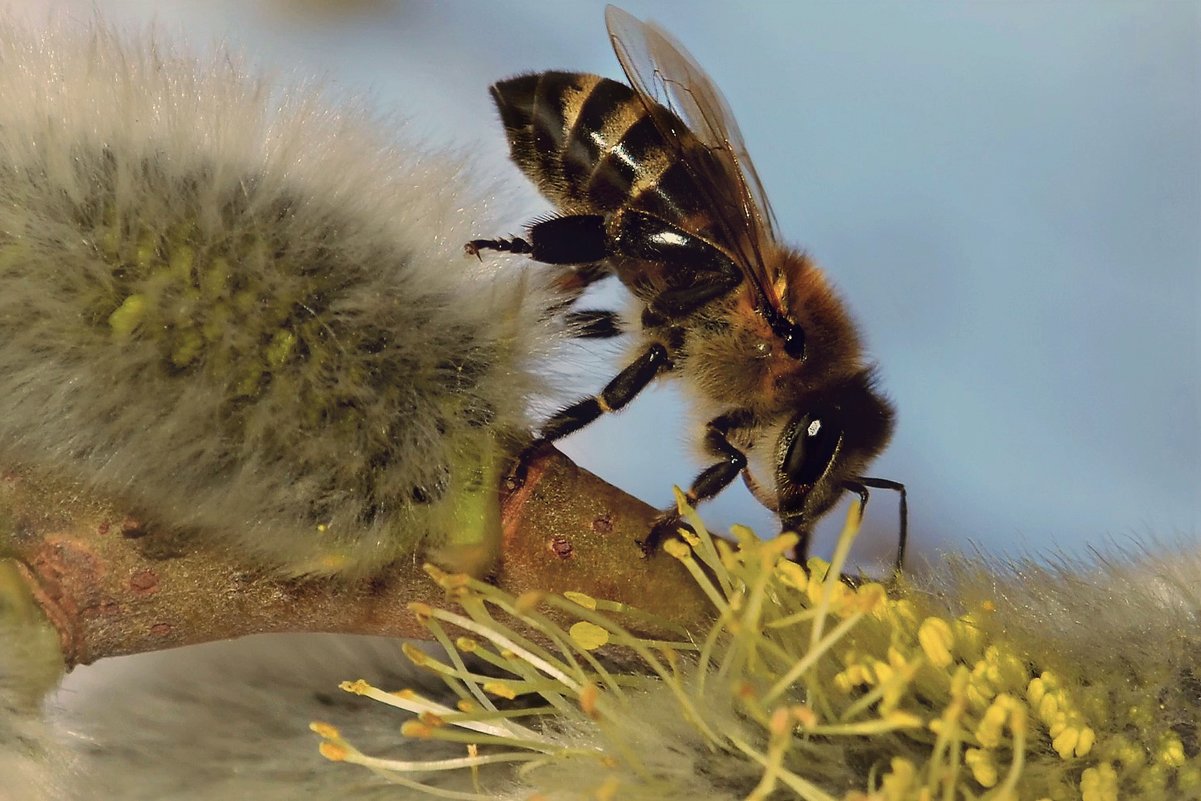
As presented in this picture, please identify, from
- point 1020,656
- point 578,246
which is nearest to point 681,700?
point 1020,656

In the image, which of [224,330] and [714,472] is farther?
[714,472]

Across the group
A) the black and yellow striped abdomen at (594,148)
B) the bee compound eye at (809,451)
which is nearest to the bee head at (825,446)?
the bee compound eye at (809,451)

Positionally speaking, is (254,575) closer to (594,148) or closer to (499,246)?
(499,246)

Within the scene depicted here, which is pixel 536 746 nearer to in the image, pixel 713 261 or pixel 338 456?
pixel 338 456

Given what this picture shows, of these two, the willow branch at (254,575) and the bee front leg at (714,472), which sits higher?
the bee front leg at (714,472)

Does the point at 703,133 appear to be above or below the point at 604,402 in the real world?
above

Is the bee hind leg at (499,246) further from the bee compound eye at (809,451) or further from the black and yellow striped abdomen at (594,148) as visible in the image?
the bee compound eye at (809,451)

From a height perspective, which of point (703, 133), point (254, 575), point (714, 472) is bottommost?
point (254, 575)

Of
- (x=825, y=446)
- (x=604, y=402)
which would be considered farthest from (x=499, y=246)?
(x=825, y=446)

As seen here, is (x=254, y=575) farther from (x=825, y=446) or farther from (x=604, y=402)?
(x=825, y=446)
